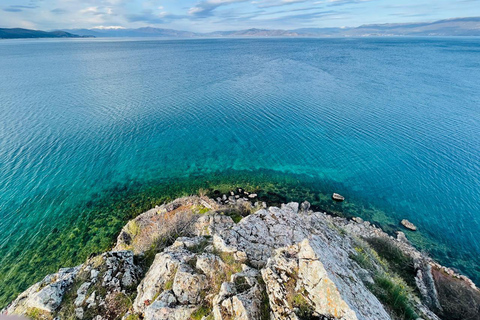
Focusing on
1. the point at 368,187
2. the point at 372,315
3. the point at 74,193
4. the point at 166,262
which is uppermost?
the point at 372,315

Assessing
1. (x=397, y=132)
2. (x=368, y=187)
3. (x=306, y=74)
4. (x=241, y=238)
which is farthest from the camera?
(x=306, y=74)

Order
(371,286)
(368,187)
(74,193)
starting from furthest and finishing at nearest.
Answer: (368,187) < (74,193) < (371,286)

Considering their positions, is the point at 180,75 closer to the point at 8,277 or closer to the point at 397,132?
the point at 397,132

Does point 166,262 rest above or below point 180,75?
above

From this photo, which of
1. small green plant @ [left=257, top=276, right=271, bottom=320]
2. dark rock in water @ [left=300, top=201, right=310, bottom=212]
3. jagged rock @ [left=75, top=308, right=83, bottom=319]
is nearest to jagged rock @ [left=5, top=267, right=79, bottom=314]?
jagged rock @ [left=75, top=308, right=83, bottom=319]

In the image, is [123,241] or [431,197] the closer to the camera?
[123,241]

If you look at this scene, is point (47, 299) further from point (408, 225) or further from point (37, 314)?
point (408, 225)

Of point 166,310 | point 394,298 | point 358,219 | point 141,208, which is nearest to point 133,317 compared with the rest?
point 166,310

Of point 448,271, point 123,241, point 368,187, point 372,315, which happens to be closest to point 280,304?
point 372,315
